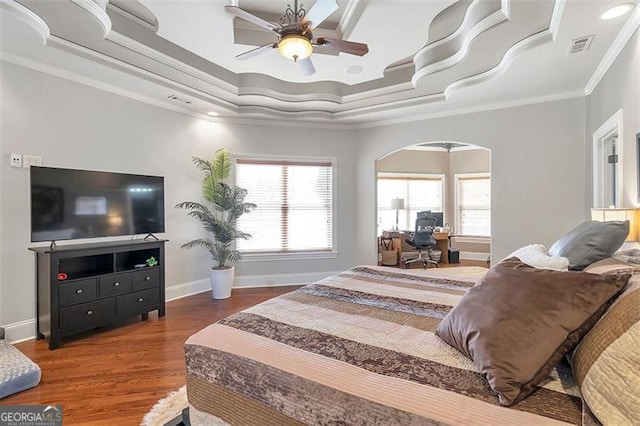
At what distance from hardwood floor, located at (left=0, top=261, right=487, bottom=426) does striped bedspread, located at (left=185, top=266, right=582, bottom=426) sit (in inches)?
41.7

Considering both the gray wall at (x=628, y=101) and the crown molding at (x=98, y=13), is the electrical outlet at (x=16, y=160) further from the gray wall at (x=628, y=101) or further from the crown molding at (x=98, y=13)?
the gray wall at (x=628, y=101)

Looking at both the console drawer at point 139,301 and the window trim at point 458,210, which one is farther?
the window trim at point 458,210

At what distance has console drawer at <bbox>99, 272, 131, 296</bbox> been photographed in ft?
10.8

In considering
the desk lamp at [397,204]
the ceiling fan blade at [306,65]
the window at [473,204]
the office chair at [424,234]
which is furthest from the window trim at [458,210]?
the ceiling fan blade at [306,65]

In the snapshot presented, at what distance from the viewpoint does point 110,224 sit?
11.7 ft

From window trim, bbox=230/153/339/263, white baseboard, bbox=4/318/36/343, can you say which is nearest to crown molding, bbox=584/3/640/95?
window trim, bbox=230/153/339/263

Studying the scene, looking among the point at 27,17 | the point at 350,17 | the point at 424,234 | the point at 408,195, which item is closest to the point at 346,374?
the point at 350,17

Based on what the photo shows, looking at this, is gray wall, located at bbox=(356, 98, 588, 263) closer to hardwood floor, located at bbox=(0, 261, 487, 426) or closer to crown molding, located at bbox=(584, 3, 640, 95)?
crown molding, located at bbox=(584, 3, 640, 95)

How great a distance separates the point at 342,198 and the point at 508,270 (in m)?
4.22

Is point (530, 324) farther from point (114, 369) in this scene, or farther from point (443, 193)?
point (443, 193)

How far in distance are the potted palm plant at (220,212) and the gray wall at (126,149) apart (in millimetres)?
175

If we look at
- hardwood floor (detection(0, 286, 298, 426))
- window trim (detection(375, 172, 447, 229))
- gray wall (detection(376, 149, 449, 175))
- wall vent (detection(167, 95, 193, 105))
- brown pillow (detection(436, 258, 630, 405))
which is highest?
wall vent (detection(167, 95, 193, 105))

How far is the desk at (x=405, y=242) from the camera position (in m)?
7.20

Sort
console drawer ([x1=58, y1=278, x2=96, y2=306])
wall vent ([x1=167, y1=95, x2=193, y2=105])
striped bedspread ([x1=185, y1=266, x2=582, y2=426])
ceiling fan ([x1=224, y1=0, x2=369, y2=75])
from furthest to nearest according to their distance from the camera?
wall vent ([x1=167, y1=95, x2=193, y2=105]) → console drawer ([x1=58, y1=278, x2=96, y2=306]) → ceiling fan ([x1=224, y1=0, x2=369, y2=75]) → striped bedspread ([x1=185, y1=266, x2=582, y2=426])
